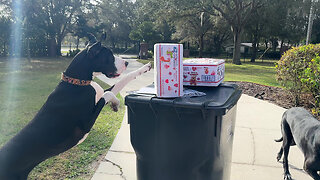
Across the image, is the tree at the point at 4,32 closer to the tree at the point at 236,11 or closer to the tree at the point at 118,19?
the tree at the point at 236,11

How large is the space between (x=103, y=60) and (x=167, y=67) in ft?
3.33

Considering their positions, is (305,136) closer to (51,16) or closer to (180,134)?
(180,134)

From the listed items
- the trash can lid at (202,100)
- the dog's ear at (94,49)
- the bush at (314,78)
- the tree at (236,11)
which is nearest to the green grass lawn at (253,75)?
the bush at (314,78)

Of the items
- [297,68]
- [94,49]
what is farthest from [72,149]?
[297,68]

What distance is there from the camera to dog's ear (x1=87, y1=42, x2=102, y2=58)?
2.56 meters

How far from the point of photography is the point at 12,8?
26.5m

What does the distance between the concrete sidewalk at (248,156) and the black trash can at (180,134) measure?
1161 mm

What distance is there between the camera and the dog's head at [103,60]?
259cm

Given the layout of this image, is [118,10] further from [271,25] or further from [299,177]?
[299,177]

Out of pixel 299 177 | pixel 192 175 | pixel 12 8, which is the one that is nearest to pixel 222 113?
pixel 192 175

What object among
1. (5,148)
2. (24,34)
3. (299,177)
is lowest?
(299,177)

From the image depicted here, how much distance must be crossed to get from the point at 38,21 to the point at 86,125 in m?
26.9

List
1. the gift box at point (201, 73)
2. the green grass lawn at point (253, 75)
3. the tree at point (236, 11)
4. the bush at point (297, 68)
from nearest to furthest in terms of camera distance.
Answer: the gift box at point (201, 73), the bush at point (297, 68), the green grass lawn at point (253, 75), the tree at point (236, 11)

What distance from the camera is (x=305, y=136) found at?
2672 millimetres
